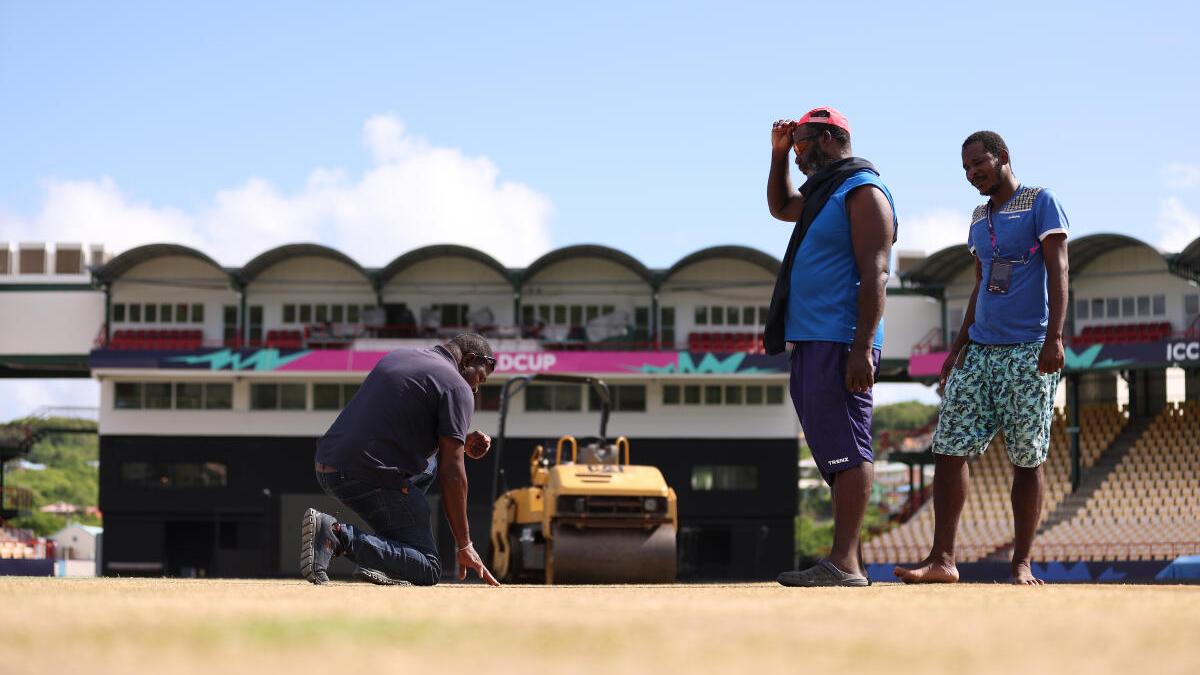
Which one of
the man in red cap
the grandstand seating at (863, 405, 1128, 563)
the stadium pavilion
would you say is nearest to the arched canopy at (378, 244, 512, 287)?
the stadium pavilion

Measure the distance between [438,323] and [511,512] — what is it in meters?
32.6

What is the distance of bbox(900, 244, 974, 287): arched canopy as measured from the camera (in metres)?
47.8

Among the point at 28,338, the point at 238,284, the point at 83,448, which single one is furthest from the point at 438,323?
the point at 83,448

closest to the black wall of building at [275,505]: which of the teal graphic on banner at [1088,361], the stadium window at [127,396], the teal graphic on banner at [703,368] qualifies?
the stadium window at [127,396]

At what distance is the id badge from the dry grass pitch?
265cm

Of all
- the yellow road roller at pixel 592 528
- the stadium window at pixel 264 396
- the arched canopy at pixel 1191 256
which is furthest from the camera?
the stadium window at pixel 264 396

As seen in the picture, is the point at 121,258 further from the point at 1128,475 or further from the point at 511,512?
the point at 511,512

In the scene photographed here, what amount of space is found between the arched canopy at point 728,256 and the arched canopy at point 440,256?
5.29 m

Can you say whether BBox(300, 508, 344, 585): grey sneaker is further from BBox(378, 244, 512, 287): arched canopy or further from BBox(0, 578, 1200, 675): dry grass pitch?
BBox(378, 244, 512, 287): arched canopy

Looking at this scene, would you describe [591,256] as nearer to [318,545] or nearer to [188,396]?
[188,396]

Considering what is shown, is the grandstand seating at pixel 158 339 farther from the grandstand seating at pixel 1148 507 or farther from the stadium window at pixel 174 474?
the grandstand seating at pixel 1148 507

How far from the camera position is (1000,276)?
25.1 feet

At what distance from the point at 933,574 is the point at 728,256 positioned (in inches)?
1679

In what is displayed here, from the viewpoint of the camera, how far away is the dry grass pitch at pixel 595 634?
3043 mm
